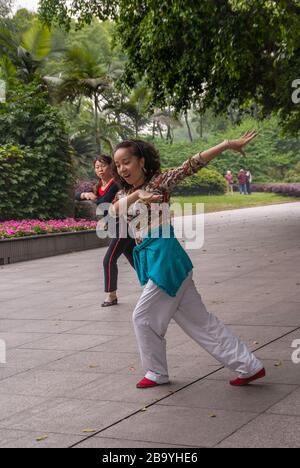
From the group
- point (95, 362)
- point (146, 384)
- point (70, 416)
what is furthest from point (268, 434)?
point (95, 362)

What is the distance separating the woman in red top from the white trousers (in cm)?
364

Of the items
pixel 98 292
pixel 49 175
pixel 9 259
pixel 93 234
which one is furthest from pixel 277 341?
pixel 49 175

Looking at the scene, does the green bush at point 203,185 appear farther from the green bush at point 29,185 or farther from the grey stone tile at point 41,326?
the grey stone tile at point 41,326

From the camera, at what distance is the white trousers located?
5730 millimetres

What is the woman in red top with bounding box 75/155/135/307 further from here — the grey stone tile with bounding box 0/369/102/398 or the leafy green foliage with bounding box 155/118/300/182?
the leafy green foliage with bounding box 155/118/300/182

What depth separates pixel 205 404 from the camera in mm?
5402

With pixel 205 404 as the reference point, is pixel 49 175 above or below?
above

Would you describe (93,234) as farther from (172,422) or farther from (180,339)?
(172,422)

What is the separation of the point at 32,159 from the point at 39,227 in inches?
119

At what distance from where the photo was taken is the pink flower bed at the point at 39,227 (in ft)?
54.1

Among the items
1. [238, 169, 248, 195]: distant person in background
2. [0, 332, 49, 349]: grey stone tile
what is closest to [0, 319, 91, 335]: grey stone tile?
[0, 332, 49, 349]: grey stone tile

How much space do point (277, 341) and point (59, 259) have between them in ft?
30.7

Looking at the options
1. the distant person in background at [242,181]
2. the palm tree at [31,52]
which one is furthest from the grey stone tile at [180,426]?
the distant person in background at [242,181]

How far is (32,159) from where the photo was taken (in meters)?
19.7
